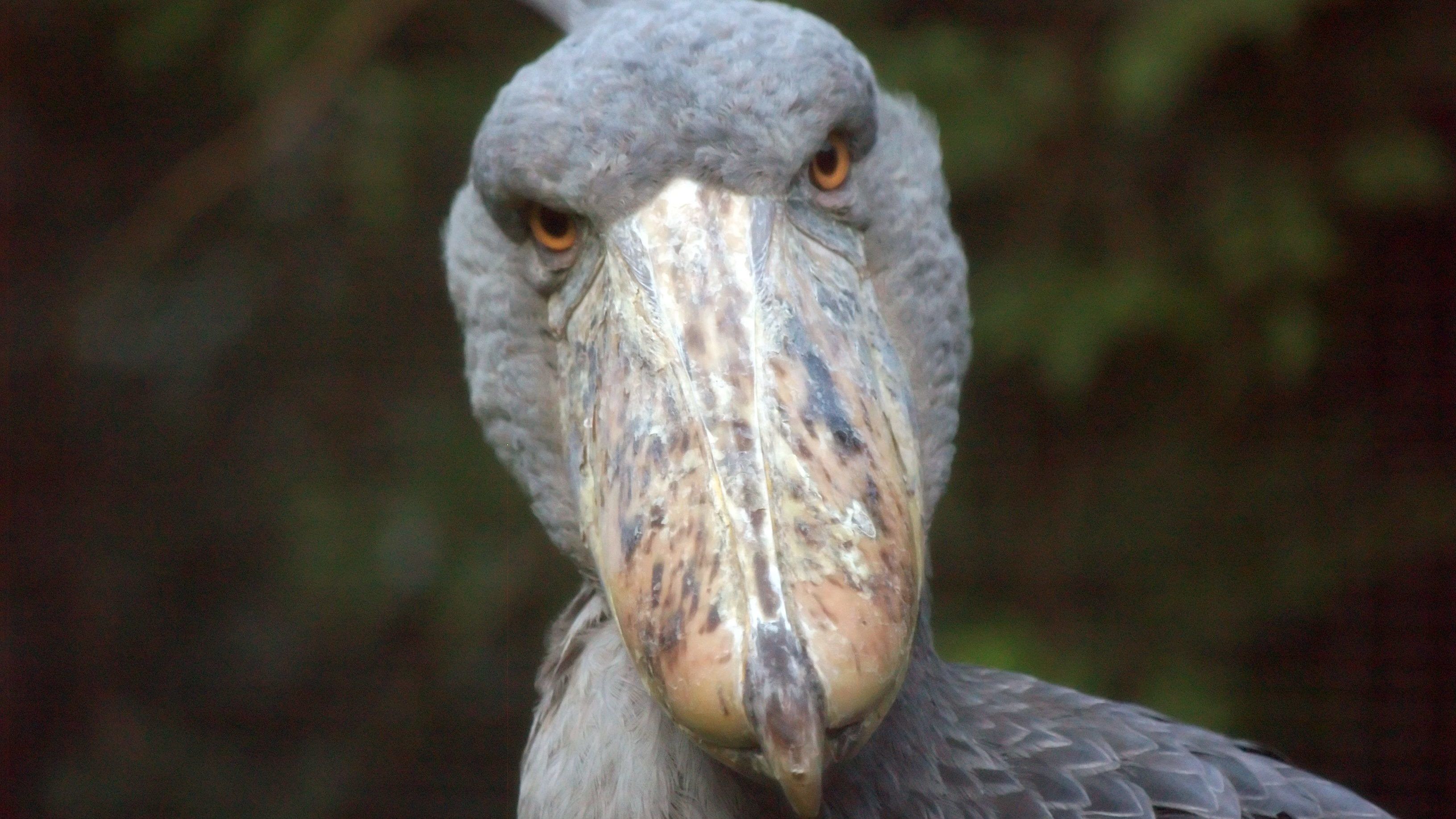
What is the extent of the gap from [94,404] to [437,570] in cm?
128

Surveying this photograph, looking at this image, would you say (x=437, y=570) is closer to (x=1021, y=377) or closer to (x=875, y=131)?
(x=1021, y=377)

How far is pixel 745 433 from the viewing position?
1033mm

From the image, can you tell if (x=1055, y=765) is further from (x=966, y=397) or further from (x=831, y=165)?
(x=966, y=397)

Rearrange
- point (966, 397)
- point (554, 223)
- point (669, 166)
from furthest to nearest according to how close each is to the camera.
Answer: point (966, 397), point (554, 223), point (669, 166)

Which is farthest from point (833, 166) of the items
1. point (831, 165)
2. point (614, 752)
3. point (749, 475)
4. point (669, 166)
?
point (614, 752)

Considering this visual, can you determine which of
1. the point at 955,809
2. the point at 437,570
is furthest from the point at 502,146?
the point at 437,570

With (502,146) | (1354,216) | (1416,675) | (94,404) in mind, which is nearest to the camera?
(502,146)

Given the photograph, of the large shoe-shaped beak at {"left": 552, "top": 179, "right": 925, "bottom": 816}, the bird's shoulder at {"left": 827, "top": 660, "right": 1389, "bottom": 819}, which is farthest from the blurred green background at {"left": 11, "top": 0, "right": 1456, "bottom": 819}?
the large shoe-shaped beak at {"left": 552, "top": 179, "right": 925, "bottom": 816}

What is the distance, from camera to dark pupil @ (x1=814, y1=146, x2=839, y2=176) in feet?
4.23

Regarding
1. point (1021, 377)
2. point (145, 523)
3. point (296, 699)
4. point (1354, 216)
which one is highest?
point (1354, 216)

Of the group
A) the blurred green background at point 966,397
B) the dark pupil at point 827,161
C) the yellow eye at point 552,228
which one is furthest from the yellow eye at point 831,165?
the blurred green background at point 966,397

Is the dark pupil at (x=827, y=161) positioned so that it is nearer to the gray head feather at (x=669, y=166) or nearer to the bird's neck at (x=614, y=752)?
the gray head feather at (x=669, y=166)

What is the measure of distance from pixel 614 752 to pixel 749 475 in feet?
1.28

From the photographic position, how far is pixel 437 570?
9.73 feet
